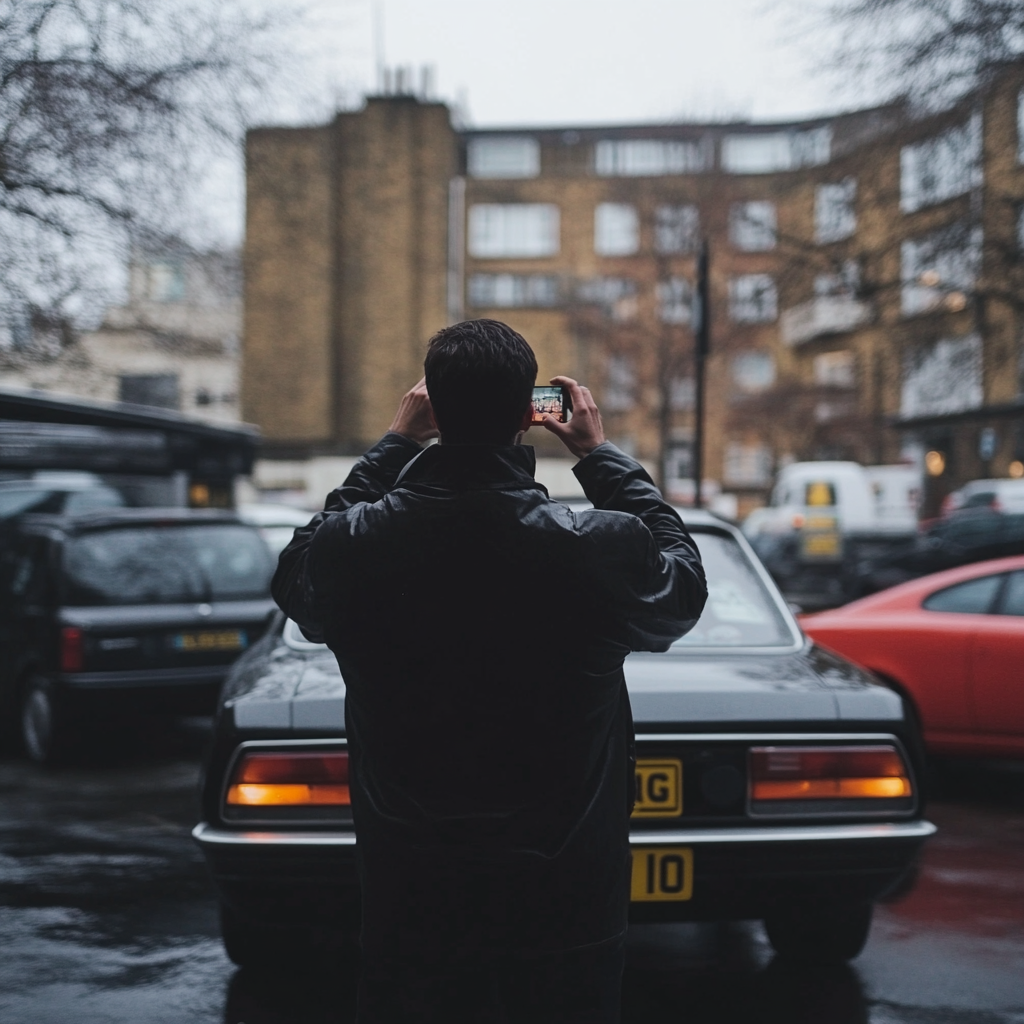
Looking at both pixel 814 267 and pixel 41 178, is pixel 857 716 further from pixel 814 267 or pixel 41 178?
pixel 814 267

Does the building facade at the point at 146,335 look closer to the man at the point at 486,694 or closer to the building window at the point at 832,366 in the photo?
the man at the point at 486,694

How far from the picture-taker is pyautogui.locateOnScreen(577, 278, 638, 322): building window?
34.9 m

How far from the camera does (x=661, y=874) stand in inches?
131

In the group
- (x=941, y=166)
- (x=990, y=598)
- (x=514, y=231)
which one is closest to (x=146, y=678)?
(x=990, y=598)

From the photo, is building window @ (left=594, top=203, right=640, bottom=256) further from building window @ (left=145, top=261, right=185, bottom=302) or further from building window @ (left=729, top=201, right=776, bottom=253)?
building window @ (left=145, top=261, right=185, bottom=302)

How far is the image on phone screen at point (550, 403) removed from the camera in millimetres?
2178

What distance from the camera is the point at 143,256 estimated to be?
12.9 meters

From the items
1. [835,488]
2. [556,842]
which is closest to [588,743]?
[556,842]

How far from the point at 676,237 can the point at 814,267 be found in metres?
13.6

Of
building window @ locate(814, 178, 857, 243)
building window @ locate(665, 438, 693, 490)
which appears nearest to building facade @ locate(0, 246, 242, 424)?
building window @ locate(814, 178, 857, 243)

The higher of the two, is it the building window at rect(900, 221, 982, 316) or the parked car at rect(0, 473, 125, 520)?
the building window at rect(900, 221, 982, 316)

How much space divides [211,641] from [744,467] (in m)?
50.1

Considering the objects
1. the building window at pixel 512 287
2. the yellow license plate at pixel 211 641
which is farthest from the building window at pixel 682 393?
the yellow license plate at pixel 211 641

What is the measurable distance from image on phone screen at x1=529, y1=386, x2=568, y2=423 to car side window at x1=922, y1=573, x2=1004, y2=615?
5622 millimetres
